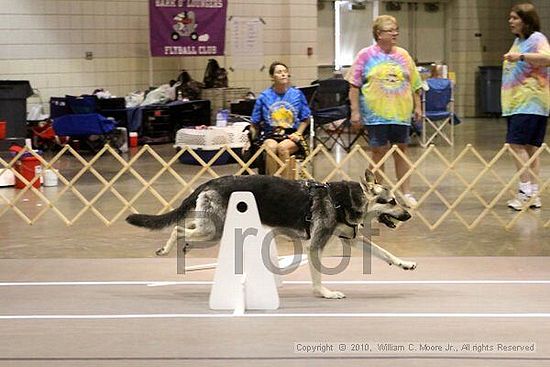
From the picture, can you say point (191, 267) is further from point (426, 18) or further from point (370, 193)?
point (426, 18)

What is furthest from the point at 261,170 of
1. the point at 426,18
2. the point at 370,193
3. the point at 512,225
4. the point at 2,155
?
the point at 426,18

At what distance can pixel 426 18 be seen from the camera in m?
19.0

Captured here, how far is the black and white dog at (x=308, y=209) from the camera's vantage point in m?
5.11

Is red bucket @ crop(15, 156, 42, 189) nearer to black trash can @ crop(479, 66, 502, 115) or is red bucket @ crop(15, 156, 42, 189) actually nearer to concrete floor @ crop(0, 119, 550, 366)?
concrete floor @ crop(0, 119, 550, 366)

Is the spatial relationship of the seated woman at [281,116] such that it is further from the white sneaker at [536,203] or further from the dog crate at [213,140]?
the dog crate at [213,140]

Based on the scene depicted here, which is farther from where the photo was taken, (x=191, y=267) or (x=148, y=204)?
(x=148, y=204)

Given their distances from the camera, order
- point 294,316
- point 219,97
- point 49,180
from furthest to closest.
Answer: point 219,97
point 49,180
point 294,316

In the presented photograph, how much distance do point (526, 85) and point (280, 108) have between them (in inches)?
75.3

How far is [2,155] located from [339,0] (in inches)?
378

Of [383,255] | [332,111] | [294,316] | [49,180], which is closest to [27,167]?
[49,180]

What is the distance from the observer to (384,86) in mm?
7355

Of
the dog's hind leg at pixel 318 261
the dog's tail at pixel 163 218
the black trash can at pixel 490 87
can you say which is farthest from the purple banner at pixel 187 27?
the dog's hind leg at pixel 318 261

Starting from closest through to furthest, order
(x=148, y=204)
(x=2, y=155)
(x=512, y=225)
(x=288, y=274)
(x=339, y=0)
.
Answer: (x=288, y=274) < (x=512, y=225) < (x=148, y=204) < (x=2, y=155) < (x=339, y=0)

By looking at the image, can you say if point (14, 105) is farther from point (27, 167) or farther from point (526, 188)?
point (526, 188)
